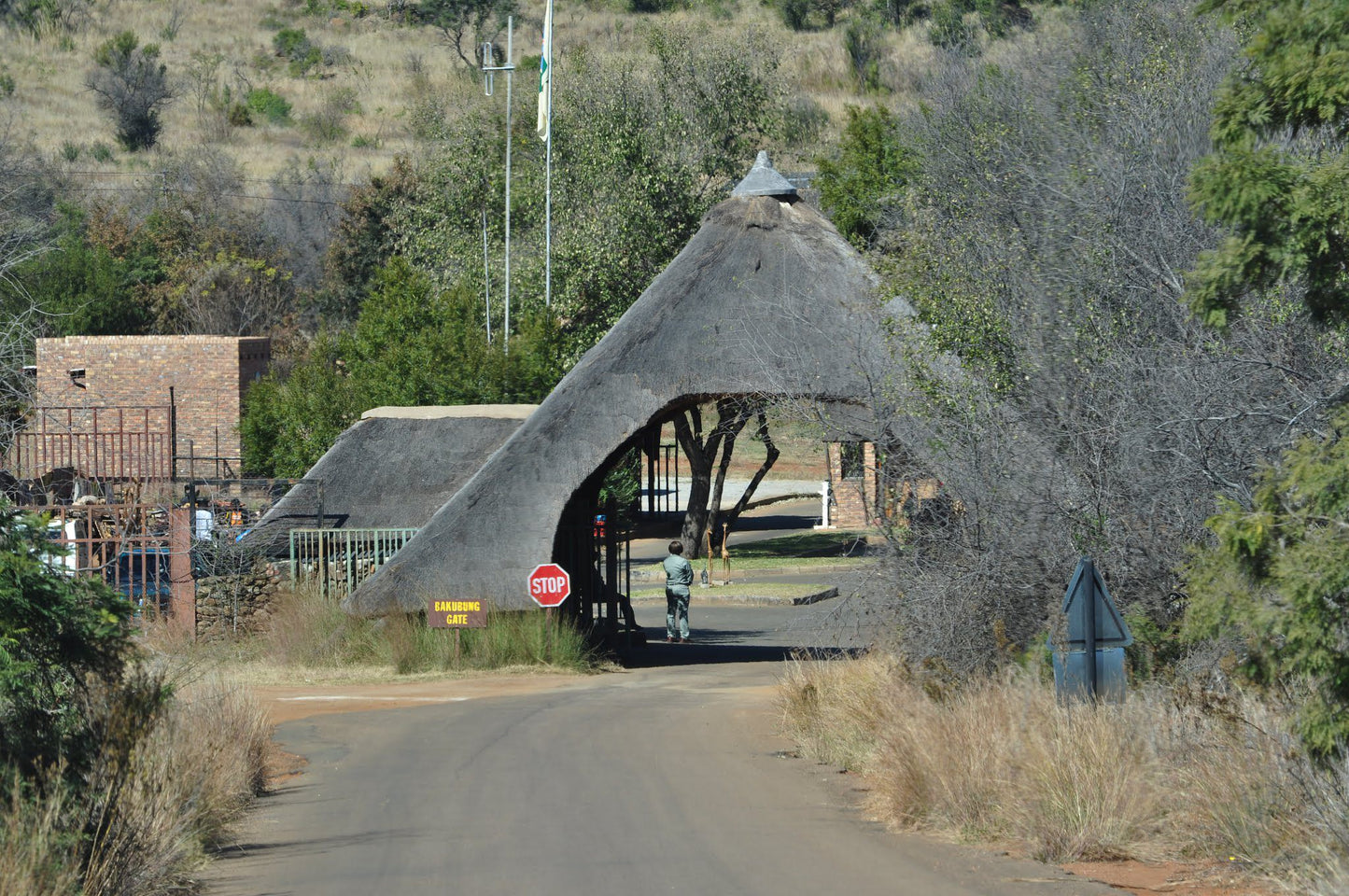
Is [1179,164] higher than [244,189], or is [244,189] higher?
[244,189]

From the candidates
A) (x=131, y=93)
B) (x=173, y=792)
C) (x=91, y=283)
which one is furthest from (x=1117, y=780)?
(x=131, y=93)

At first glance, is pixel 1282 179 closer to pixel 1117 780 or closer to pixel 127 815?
pixel 1117 780

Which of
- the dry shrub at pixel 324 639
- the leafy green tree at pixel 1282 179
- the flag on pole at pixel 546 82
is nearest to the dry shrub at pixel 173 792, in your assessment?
the leafy green tree at pixel 1282 179

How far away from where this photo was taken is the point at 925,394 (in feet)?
46.5

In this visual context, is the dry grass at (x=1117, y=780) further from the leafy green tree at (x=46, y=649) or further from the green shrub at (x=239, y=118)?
the green shrub at (x=239, y=118)

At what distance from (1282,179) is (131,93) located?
75809mm

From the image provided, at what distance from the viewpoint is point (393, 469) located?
79.5 ft

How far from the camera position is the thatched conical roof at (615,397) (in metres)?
19.6

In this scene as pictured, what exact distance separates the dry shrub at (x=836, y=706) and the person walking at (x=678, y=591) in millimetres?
9185

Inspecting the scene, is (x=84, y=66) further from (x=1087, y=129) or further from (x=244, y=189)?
(x=1087, y=129)

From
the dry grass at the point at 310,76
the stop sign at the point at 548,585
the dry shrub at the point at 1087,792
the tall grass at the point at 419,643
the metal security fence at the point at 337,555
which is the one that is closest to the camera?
the dry shrub at the point at 1087,792

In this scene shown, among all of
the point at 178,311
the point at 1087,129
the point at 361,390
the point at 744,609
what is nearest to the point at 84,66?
the point at 178,311

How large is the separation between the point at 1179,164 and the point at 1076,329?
137 inches

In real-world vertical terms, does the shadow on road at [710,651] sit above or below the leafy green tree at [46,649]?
below
